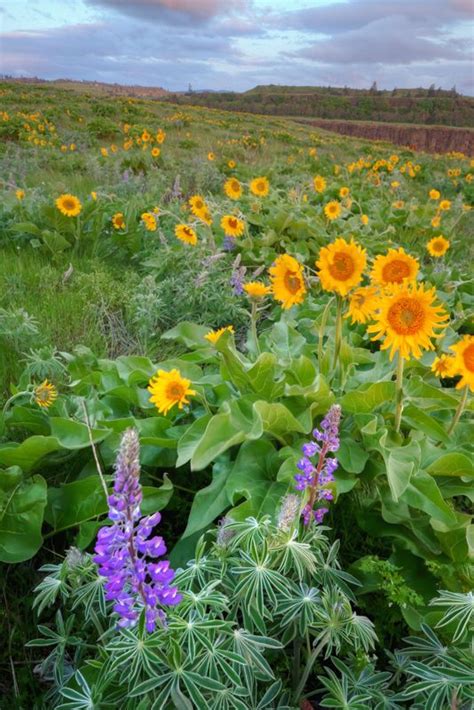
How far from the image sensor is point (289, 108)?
135ft

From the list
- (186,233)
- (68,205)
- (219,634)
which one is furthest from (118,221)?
(219,634)

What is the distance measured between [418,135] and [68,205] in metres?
29.0

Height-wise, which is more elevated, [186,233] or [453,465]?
[186,233]

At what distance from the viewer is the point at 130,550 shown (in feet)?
3.30

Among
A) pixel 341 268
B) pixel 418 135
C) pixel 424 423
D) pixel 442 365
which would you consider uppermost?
pixel 418 135

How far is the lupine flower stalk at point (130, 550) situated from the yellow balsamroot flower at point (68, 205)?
369 cm

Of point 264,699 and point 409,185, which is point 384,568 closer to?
point 264,699

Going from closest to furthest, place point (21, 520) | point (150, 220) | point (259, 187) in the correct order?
point (21, 520) → point (150, 220) → point (259, 187)

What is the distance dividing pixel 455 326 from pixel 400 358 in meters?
1.43

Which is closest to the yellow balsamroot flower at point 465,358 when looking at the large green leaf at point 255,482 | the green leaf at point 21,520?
the large green leaf at point 255,482

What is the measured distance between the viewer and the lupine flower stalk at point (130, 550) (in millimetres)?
920

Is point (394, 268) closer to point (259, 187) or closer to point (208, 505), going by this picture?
point (208, 505)

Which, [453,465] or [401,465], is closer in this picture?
[401,465]

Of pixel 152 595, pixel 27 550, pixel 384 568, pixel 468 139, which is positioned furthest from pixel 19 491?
pixel 468 139
